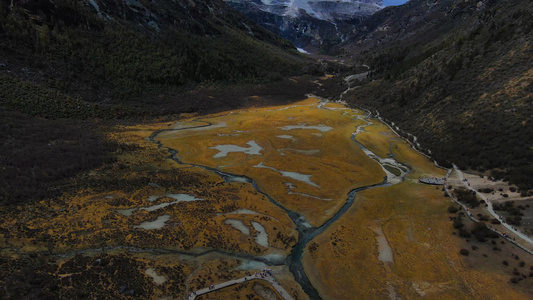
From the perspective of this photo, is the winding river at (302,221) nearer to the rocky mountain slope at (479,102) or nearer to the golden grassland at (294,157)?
the golden grassland at (294,157)

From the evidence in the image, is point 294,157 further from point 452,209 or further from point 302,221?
point 452,209

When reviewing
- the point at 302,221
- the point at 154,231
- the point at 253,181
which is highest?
the point at 302,221

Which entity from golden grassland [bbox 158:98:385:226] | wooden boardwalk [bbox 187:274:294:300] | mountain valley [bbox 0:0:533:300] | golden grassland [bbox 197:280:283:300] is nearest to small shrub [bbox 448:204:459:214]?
mountain valley [bbox 0:0:533:300]

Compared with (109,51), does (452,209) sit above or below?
below

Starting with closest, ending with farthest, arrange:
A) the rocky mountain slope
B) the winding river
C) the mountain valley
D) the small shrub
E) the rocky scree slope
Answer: the mountain valley < the winding river < the small shrub < the rocky mountain slope < the rocky scree slope

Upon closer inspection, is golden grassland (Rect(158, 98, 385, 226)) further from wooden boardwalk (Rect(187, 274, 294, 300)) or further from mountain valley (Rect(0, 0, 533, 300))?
wooden boardwalk (Rect(187, 274, 294, 300))

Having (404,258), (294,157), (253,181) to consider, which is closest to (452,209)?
(404,258)

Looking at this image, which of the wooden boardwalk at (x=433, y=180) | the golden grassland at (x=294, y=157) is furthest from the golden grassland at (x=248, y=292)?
the wooden boardwalk at (x=433, y=180)
